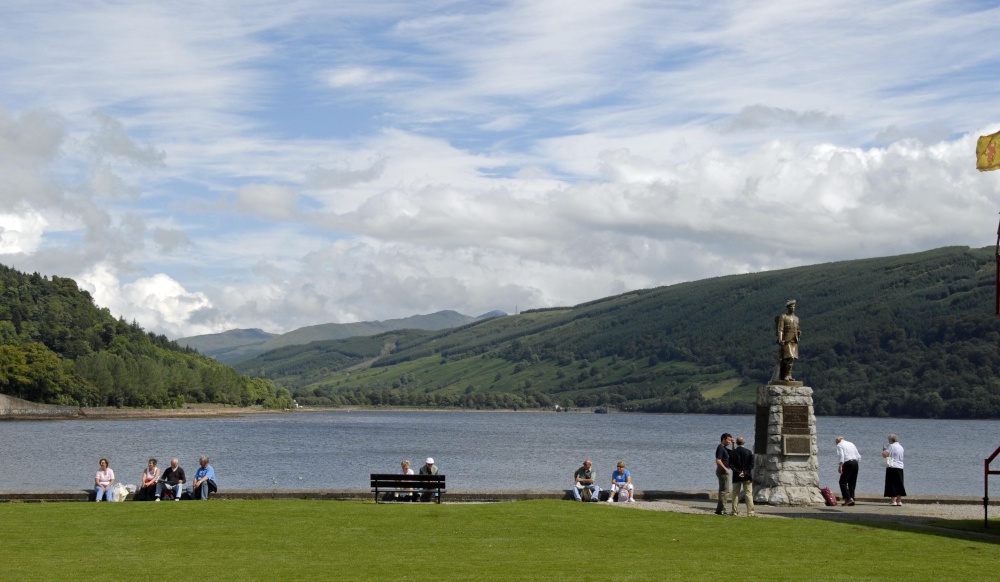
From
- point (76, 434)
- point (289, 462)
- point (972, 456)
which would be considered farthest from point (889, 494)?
point (76, 434)

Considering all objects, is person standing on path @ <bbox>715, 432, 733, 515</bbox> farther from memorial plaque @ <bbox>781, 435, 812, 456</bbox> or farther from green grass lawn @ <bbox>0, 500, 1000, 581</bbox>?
memorial plaque @ <bbox>781, 435, 812, 456</bbox>

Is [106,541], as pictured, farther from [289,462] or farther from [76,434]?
[76,434]

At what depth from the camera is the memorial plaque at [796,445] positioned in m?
28.3

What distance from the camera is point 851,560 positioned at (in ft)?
58.6

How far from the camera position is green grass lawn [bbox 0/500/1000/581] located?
1636 cm

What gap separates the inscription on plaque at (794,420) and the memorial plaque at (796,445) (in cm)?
17

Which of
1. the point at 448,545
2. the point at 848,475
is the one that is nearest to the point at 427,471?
the point at 448,545

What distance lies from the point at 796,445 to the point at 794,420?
664 mm

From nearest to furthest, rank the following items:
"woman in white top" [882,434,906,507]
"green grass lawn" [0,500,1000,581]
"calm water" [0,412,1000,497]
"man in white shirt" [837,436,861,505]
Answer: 1. "green grass lawn" [0,500,1000,581]
2. "woman in white top" [882,434,906,507]
3. "man in white shirt" [837,436,861,505]
4. "calm water" [0,412,1000,497]

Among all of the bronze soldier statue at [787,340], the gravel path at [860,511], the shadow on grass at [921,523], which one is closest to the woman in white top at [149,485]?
the gravel path at [860,511]

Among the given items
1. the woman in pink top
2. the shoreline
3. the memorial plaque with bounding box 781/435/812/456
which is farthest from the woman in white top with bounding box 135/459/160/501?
the memorial plaque with bounding box 781/435/812/456

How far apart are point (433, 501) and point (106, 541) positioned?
1108 cm

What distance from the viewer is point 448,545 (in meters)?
19.2

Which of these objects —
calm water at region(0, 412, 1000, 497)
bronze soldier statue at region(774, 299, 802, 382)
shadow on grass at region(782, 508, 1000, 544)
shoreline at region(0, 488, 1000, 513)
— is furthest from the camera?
calm water at region(0, 412, 1000, 497)
